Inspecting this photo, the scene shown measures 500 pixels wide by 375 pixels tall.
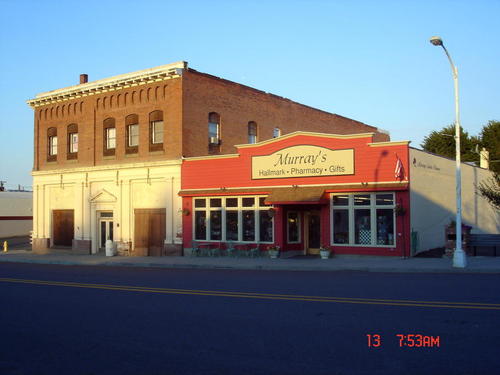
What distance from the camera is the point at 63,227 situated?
3544 cm

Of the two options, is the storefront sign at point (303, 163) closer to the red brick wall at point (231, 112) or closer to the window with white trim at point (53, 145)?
the red brick wall at point (231, 112)

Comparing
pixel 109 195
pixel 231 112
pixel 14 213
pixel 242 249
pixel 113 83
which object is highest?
pixel 113 83

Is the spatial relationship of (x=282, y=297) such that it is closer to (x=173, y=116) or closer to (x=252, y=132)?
(x=173, y=116)

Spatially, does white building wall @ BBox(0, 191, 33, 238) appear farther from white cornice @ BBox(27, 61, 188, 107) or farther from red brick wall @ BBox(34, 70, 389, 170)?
white cornice @ BBox(27, 61, 188, 107)

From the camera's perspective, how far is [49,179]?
36.2 m

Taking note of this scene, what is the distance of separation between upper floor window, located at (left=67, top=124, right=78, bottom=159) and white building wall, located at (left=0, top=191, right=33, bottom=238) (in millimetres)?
28129

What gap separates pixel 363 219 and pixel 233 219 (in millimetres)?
6900

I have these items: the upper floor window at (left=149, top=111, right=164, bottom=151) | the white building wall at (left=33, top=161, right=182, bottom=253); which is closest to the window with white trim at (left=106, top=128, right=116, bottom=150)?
the white building wall at (left=33, top=161, right=182, bottom=253)

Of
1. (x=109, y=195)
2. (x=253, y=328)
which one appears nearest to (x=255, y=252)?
(x=109, y=195)

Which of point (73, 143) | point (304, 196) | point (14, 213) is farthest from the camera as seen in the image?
point (14, 213)

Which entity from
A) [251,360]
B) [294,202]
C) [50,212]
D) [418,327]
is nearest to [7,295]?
[251,360]

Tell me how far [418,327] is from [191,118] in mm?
22644

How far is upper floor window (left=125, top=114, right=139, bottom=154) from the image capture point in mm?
31584

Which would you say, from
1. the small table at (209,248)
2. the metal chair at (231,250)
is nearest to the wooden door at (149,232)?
the small table at (209,248)
